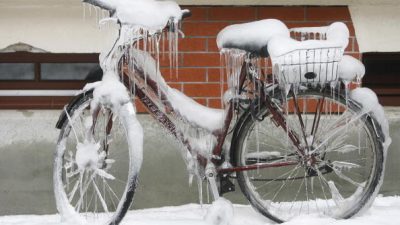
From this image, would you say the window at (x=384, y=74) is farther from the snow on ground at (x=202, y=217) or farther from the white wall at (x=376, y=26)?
the snow on ground at (x=202, y=217)

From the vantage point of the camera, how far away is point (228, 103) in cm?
392

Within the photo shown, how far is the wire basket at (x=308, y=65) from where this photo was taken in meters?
3.70

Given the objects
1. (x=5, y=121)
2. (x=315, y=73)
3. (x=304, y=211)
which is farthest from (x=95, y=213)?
(x=315, y=73)

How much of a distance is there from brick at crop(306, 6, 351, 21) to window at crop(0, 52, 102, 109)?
4.79ft

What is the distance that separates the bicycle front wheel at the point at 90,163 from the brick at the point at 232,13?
1.02 metres

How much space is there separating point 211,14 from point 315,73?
106cm

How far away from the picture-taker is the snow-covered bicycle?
3723mm

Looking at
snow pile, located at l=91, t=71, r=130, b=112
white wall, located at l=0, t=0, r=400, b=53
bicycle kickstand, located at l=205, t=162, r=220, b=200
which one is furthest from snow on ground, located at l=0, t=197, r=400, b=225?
white wall, located at l=0, t=0, r=400, b=53

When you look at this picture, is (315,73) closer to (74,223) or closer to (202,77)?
(202,77)

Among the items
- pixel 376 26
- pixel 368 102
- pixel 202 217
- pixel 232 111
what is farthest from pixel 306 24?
pixel 202 217

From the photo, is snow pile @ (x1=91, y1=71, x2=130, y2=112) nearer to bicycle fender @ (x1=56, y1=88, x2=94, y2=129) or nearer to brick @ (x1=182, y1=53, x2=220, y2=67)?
bicycle fender @ (x1=56, y1=88, x2=94, y2=129)

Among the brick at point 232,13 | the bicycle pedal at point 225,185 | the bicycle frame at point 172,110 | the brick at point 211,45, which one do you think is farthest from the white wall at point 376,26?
the bicycle pedal at point 225,185

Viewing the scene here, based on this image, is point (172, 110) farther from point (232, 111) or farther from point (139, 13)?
point (139, 13)

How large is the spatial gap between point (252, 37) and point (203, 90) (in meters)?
0.91
